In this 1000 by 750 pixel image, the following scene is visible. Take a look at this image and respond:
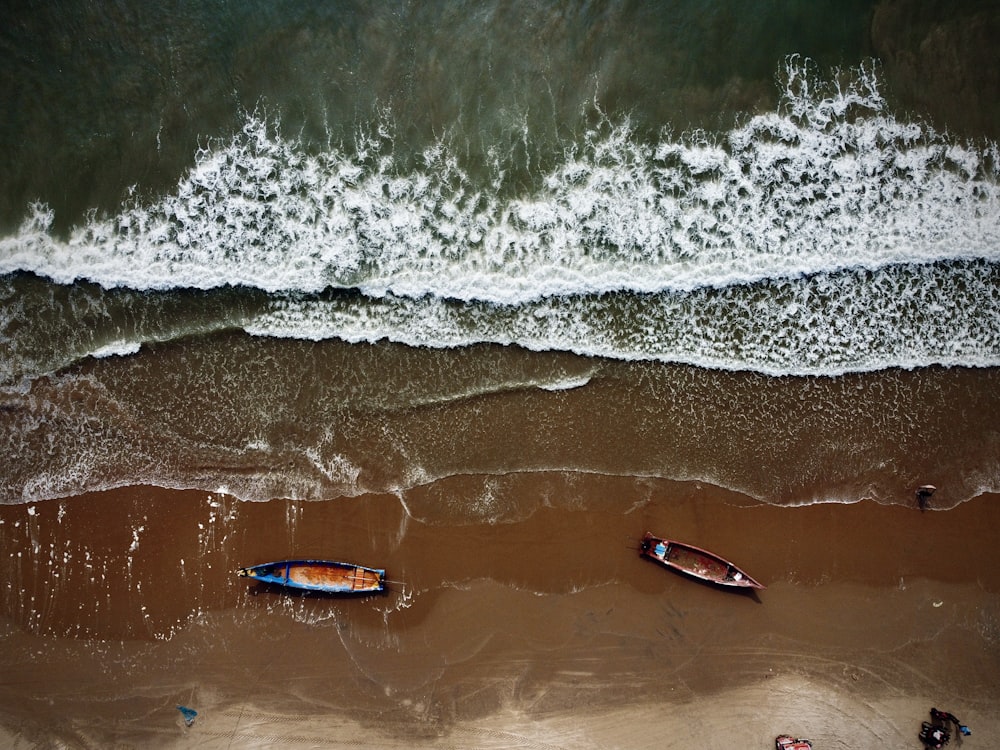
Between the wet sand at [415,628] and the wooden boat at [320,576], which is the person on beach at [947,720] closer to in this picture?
the wet sand at [415,628]

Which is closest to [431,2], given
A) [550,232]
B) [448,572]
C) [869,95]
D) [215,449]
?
[550,232]

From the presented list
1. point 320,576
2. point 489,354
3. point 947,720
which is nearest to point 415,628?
point 320,576

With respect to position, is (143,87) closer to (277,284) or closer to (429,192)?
(277,284)

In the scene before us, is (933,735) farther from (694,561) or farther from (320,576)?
(320,576)

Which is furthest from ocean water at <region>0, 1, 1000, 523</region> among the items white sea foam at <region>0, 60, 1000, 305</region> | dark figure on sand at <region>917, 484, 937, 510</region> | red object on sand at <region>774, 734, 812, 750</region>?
red object on sand at <region>774, 734, 812, 750</region>

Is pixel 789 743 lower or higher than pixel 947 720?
lower

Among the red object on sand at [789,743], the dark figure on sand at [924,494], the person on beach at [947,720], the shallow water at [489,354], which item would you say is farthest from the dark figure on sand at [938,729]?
the dark figure on sand at [924,494]

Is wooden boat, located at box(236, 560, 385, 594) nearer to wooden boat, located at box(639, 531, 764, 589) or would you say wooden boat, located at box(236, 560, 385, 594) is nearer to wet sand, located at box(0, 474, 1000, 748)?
wet sand, located at box(0, 474, 1000, 748)

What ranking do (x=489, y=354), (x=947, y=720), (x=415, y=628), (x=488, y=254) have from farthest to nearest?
1. (x=488, y=254)
2. (x=489, y=354)
3. (x=947, y=720)
4. (x=415, y=628)
